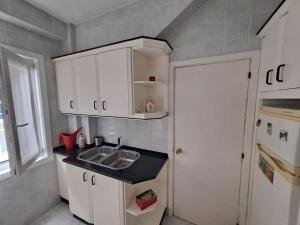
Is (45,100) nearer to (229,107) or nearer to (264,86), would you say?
(229,107)

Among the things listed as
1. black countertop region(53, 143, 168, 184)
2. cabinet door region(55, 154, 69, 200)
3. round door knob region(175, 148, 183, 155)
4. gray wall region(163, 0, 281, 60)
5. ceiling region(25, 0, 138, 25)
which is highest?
ceiling region(25, 0, 138, 25)

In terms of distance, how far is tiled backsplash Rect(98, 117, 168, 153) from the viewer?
5.68 feet

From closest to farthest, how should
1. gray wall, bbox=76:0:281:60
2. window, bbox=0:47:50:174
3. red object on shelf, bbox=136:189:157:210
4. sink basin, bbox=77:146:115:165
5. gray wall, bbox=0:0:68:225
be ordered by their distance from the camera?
window, bbox=0:47:50:174 → gray wall, bbox=76:0:281:60 → red object on shelf, bbox=136:189:157:210 → gray wall, bbox=0:0:68:225 → sink basin, bbox=77:146:115:165

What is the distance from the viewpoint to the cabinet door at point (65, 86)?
5.86 feet

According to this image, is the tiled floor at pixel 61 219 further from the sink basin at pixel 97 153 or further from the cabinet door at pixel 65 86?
the cabinet door at pixel 65 86

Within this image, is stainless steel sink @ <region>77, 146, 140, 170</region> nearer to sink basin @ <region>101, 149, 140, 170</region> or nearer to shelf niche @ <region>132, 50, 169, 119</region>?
sink basin @ <region>101, 149, 140, 170</region>

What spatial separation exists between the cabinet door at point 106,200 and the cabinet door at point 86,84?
2.63 ft

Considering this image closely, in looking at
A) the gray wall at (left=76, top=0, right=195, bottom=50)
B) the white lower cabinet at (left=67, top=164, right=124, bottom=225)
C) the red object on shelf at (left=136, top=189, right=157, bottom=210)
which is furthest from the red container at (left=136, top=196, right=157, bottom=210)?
→ the gray wall at (left=76, top=0, right=195, bottom=50)

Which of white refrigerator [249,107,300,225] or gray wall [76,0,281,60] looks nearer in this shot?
white refrigerator [249,107,300,225]

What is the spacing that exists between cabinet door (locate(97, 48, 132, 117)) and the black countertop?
589 mm

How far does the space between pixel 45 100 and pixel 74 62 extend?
26.6 inches

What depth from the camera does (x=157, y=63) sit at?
1639 mm

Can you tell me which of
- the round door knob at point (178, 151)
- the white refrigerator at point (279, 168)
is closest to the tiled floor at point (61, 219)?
the round door knob at point (178, 151)

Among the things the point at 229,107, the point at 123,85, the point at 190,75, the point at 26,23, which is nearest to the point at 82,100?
the point at 123,85
